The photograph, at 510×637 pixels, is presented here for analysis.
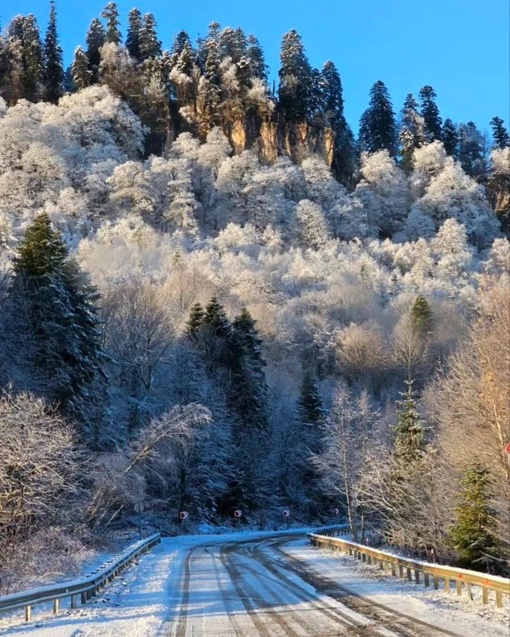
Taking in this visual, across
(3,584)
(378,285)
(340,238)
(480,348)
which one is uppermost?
(340,238)

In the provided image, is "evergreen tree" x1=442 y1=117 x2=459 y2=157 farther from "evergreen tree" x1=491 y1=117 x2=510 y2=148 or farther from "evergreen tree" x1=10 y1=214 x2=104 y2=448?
"evergreen tree" x1=10 y1=214 x2=104 y2=448

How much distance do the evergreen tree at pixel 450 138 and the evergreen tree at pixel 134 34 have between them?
189ft

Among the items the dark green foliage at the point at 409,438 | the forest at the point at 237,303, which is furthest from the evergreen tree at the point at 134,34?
the dark green foliage at the point at 409,438

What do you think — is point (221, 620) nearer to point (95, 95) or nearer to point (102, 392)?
point (102, 392)

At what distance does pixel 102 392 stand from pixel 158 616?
26215 mm

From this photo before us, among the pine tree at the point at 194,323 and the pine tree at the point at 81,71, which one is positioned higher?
the pine tree at the point at 81,71

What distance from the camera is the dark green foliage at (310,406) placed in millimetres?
53719

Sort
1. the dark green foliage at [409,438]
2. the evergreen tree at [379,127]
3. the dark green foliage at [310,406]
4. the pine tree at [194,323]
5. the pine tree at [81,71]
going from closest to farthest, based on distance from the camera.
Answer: the dark green foliage at [409,438] → the pine tree at [194,323] → the dark green foliage at [310,406] → the pine tree at [81,71] → the evergreen tree at [379,127]

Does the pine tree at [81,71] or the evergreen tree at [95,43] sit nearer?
the pine tree at [81,71]

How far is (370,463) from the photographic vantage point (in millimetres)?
29344

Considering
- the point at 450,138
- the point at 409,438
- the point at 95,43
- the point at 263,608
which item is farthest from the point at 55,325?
the point at 450,138

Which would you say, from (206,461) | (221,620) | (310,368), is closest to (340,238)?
(310,368)

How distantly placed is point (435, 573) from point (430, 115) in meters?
124

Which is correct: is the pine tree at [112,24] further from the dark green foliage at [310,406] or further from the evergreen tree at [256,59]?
the dark green foliage at [310,406]
